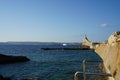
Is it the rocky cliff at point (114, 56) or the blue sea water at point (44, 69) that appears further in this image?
the blue sea water at point (44, 69)

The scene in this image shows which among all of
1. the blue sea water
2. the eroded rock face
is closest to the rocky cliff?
the eroded rock face

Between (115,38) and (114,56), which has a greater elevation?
(115,38)

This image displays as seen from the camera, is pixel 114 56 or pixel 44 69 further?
pixel 44 69

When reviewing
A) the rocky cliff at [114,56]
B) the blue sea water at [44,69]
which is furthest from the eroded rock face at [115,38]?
the blue sea water at [44,69]

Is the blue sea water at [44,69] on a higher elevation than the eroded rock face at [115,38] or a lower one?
lower

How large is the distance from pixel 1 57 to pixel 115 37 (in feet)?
222

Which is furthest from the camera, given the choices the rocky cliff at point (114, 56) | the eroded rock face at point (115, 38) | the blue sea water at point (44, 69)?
the blue sea water at point (44, 69)

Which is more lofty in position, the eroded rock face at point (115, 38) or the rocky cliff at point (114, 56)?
the eroded rock face at point (115, 38)

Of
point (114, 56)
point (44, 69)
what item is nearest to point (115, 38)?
point (114, 56)

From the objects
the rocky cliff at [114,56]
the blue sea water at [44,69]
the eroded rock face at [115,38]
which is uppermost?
the eroded rock face at [115,38]

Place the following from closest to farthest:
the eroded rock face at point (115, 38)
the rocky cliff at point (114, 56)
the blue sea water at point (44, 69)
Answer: the rocky cliff at point (114, 56), the eroded rock face at point (115, 38), the blue sea water at point (44, 69)

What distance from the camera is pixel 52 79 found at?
97.1 ft

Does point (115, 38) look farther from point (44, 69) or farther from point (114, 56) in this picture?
point (44, 69)

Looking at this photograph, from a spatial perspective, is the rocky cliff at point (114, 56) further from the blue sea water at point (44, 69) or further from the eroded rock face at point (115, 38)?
the blue sea water at point (44, 69)
